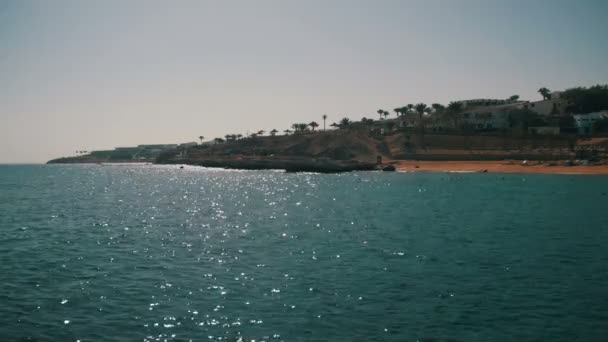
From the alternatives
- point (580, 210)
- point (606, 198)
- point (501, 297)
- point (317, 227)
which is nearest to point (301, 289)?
point (501, 297)

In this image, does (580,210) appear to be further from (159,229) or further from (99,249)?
(99,249)

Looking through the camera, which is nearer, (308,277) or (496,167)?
(308,277)

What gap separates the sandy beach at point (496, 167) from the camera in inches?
5290

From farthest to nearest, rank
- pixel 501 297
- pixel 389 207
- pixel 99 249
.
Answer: pixel 389 207
pixel 99 249
pixel 501 297

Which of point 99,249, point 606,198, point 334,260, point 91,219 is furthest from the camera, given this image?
point 606,198

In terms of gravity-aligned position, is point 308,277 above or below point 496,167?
below

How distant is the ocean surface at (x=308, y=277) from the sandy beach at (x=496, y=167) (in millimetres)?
83481

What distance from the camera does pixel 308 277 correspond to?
2962 centimetres

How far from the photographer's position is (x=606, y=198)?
7369 centimetres

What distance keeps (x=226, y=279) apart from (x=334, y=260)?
26.5 ft

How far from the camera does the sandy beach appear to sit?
441ft

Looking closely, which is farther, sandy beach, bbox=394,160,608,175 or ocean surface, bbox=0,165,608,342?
sandy beach, bbox=394,160,608,175

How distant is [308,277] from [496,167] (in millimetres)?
133927

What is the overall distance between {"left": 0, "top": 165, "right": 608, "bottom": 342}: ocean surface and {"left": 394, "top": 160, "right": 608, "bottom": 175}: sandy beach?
83.5 meters
